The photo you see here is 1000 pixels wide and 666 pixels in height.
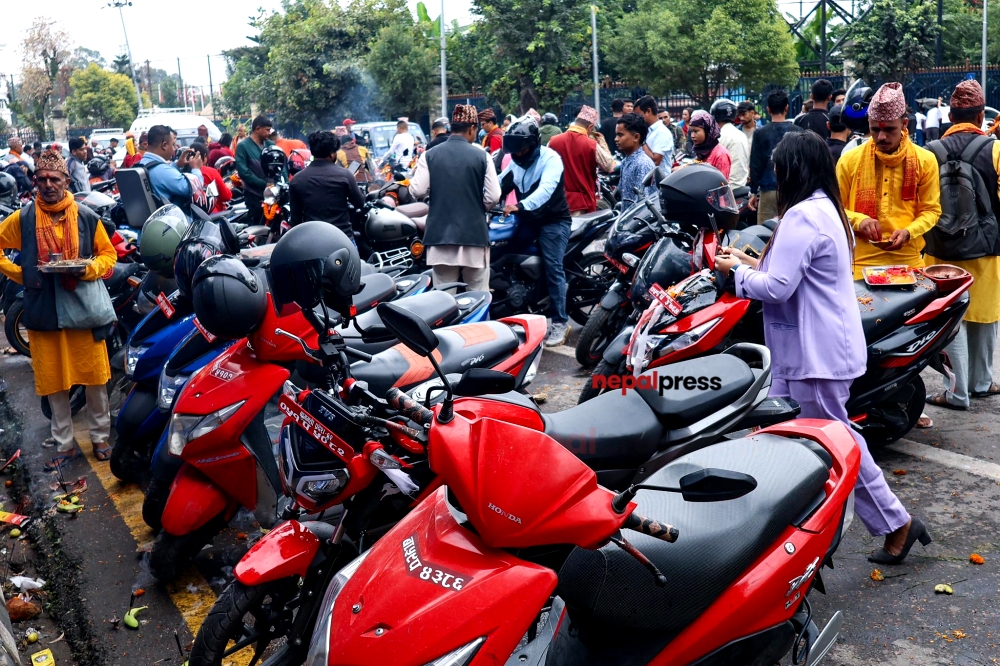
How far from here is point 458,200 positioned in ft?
23.2

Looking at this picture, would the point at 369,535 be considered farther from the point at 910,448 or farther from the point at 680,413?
the point at 910,448

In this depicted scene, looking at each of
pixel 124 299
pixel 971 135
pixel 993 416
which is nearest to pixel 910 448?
pixel 993 416

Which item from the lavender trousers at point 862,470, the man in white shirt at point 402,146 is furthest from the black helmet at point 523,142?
the man in white shirt at point 402,146

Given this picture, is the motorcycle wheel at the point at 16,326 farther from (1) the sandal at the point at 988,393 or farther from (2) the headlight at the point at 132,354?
(1) the sandal at the point at 988,393

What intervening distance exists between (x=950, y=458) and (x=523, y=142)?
412 centimetres

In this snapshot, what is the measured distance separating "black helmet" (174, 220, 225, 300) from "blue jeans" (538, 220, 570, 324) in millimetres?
2899

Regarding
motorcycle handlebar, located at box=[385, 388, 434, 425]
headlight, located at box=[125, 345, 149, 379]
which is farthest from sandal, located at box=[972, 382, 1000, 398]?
headlight, located at box=[125, 345, 149, 379]

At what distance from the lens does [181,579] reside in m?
4.36

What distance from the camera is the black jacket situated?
716 centimetres

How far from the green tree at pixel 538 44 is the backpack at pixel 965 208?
21790 millimetres

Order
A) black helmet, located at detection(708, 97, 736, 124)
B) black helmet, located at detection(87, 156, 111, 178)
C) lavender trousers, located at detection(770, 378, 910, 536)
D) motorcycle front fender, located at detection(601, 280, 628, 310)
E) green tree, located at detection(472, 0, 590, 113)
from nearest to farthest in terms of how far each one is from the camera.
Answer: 1. lavender trousers, located at detection(770, 378, 910, 536)
2. motorcycle front fender, located at detection(601, 280, 628, 310)
3. black helmet, located at detection(708, 97, 736, 124)
4. black helmet, located at detection(87, 156, 111, 178)
5. green tree, located at detection(472, 0, 590, 113)

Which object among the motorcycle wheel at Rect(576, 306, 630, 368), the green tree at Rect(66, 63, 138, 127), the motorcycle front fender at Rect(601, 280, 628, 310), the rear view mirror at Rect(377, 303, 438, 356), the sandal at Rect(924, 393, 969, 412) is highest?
the green tree at Rect(66, 63, 138, 127)

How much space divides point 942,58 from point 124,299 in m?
24.0

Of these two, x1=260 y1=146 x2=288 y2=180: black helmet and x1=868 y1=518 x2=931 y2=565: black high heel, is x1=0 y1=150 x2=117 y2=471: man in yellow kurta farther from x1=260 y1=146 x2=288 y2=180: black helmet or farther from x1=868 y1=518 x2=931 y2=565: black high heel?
x1=868 y1=518 x2=931 y2=565: black high heel
